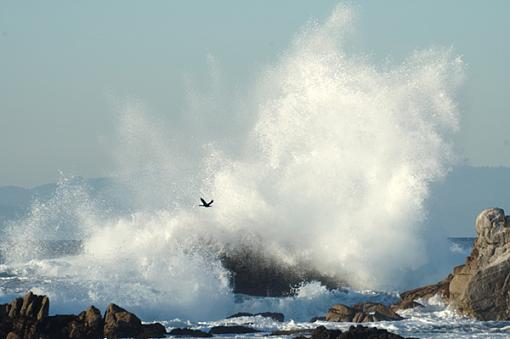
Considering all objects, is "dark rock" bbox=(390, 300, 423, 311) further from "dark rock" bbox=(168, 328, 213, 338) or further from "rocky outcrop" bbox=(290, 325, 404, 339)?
"rocky outcrop" bbox=(290, 325, 404, 339)

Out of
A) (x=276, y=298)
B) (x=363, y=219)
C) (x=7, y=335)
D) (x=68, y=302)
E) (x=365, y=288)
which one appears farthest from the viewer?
(x=363, y=219)

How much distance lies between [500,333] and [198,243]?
23541 mm

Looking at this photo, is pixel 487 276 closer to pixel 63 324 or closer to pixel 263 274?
pixel 63 324

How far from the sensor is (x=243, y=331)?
33.7m

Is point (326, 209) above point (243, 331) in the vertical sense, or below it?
above

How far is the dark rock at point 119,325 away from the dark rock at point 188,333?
1.21 meters

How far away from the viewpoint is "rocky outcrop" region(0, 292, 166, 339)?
1235 inches

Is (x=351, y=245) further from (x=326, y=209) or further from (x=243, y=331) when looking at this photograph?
(x=243, y=331)

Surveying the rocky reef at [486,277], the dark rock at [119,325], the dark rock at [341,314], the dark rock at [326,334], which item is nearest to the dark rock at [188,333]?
the dark rock at [119,325]

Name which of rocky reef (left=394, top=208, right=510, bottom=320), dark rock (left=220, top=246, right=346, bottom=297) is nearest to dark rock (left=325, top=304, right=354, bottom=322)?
rocky reef (left=394, top=208, right=510, bottom=320)

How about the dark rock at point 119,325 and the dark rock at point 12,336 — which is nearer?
the dark rock at point 12,336

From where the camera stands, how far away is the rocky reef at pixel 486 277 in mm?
34531

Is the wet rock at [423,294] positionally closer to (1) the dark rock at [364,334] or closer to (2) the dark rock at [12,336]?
(1) the dark rock at [364,334]

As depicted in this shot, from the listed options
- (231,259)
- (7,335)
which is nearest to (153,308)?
(231,259)
